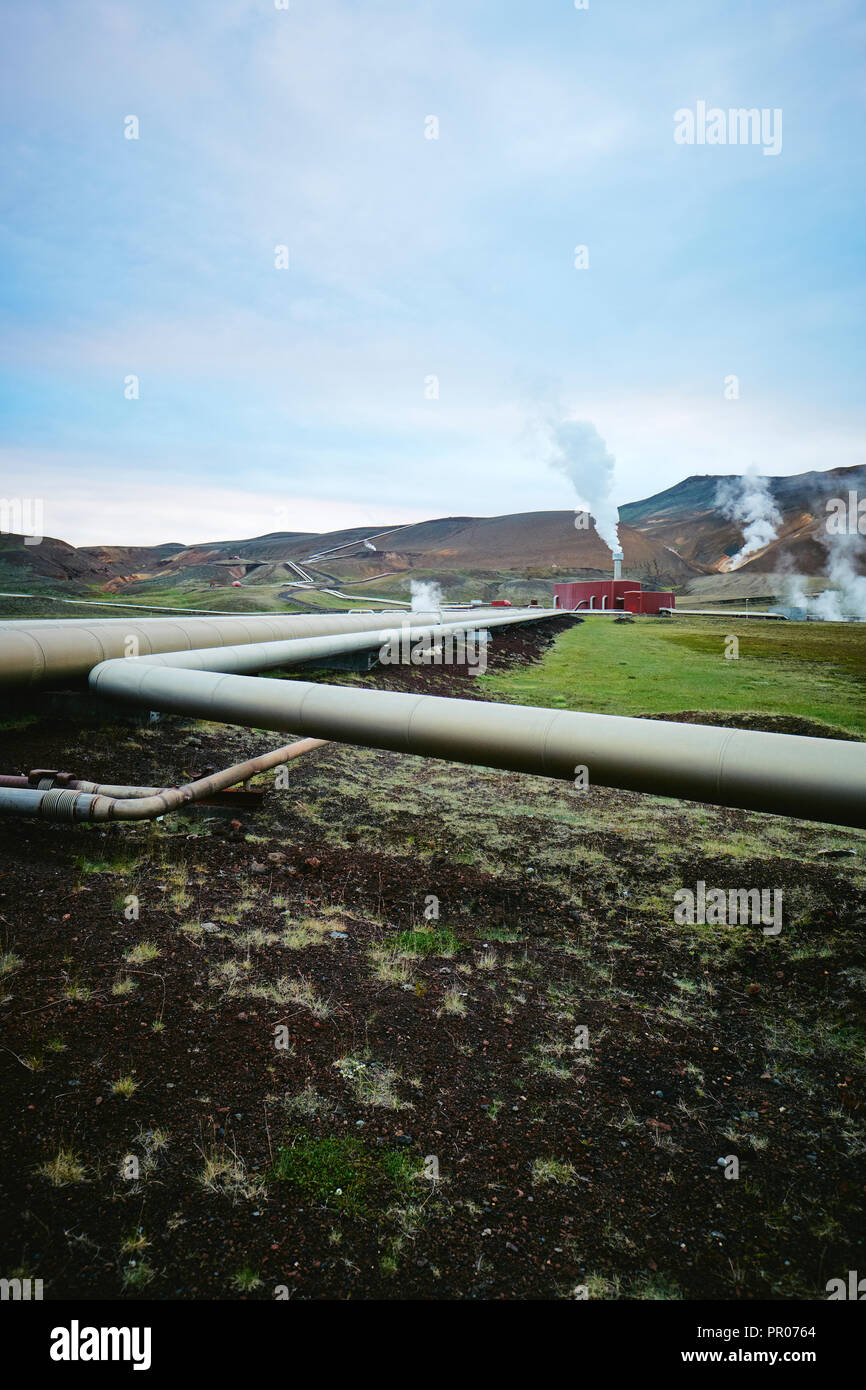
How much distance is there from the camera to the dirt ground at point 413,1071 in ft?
9.88

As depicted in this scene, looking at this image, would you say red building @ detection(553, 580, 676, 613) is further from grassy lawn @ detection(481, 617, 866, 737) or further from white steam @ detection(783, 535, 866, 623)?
grassy lawn @ detection(481, 617, 866, 737)

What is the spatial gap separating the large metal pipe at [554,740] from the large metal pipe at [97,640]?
759 mm

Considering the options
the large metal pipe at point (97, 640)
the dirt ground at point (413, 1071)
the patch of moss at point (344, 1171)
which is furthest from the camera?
the large metal pipe at point (97, 640)

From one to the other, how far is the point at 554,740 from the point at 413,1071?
138 inches

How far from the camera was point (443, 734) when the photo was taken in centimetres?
730

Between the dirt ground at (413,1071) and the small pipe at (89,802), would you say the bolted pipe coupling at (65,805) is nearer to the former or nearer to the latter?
the small pipe at (89,802)

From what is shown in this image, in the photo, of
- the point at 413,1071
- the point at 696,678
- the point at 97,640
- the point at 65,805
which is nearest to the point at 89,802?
the point at 65,805

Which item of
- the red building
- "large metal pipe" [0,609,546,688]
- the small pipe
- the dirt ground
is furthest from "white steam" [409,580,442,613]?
the dirt ground

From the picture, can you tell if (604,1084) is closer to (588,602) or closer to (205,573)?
(588,602)

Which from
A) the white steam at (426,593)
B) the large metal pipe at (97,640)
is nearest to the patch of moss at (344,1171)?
the large metal pipe at (97,640)

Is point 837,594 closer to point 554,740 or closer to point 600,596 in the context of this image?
point 600,596

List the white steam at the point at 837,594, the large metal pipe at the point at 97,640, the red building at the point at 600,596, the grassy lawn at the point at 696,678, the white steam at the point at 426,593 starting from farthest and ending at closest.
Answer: the white steam at the point at 426,593
the white steam at the point at 837,594
the red building at the point at 600,596
the grassy lawn at the point at 696,678
the large metal pipe at the point at 97,640

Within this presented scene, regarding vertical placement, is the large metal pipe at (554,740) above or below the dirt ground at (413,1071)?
above

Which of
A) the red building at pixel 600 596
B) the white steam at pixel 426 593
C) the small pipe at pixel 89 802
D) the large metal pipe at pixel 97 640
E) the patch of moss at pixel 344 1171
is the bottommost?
the patch of moss at pixel 344 1171
